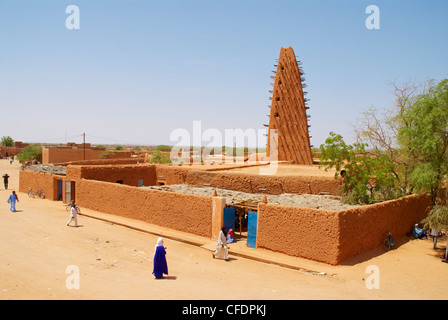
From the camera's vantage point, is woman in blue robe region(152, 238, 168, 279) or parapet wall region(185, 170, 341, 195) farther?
parapet wall region(185, 170, 341, 195)

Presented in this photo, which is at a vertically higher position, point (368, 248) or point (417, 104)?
point (417, 104)

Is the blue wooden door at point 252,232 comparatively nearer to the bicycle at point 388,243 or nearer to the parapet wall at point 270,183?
the bicycle at point 388,243

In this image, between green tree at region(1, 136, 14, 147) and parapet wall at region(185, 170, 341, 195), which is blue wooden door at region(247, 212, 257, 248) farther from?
green tree at region(1, 136, 14, 147)

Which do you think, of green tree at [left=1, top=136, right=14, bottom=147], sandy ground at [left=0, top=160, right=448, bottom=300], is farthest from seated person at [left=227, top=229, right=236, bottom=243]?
green tree at [left=1, top=136, right=14, bottom=147]

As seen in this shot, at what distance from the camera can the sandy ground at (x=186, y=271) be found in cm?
823

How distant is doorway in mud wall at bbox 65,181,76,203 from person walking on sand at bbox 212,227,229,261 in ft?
45.3

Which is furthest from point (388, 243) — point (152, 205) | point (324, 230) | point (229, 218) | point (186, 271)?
point (152, 205)

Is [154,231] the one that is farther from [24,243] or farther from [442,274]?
[442,274]

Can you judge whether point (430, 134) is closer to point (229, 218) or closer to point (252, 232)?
point (252, 232)

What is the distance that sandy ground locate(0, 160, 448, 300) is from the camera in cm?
823

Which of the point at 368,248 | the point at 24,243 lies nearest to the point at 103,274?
the point at 24,243

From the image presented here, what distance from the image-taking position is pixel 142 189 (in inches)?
648
